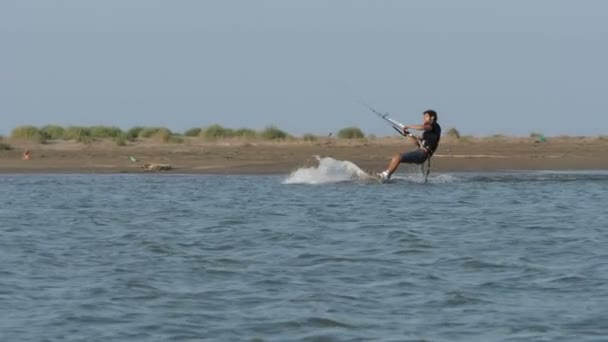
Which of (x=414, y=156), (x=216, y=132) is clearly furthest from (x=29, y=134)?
(x=414, y=156)

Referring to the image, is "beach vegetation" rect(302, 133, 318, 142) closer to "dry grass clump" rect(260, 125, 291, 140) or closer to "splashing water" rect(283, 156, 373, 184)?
"dry grass clump" rect(260, 125, 291, 140)

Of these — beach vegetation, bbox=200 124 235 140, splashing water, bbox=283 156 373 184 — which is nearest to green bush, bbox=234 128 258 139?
beach vegetation, bbox=200 124 235 140

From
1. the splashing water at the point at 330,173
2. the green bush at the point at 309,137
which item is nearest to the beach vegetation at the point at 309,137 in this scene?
the green bush at the point at 309,137

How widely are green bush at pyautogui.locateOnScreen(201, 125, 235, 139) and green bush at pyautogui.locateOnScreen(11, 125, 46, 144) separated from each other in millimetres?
5135

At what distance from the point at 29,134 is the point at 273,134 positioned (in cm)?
746

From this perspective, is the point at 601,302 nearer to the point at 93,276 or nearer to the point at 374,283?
the point at 374,283

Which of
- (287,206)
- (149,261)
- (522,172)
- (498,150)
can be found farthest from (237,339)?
(498,150)

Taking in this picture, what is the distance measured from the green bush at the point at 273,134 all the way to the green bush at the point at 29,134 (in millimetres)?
6628

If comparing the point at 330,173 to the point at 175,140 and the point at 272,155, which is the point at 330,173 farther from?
the point at 175,140

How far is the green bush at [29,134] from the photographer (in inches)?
1342

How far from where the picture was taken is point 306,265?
11.7 m

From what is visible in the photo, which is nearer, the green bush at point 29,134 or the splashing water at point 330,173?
the splashing water at point 330,173

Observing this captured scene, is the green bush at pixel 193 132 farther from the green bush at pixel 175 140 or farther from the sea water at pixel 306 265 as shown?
the sea water at pixel 306 265

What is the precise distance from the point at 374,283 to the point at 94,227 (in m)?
5.36
